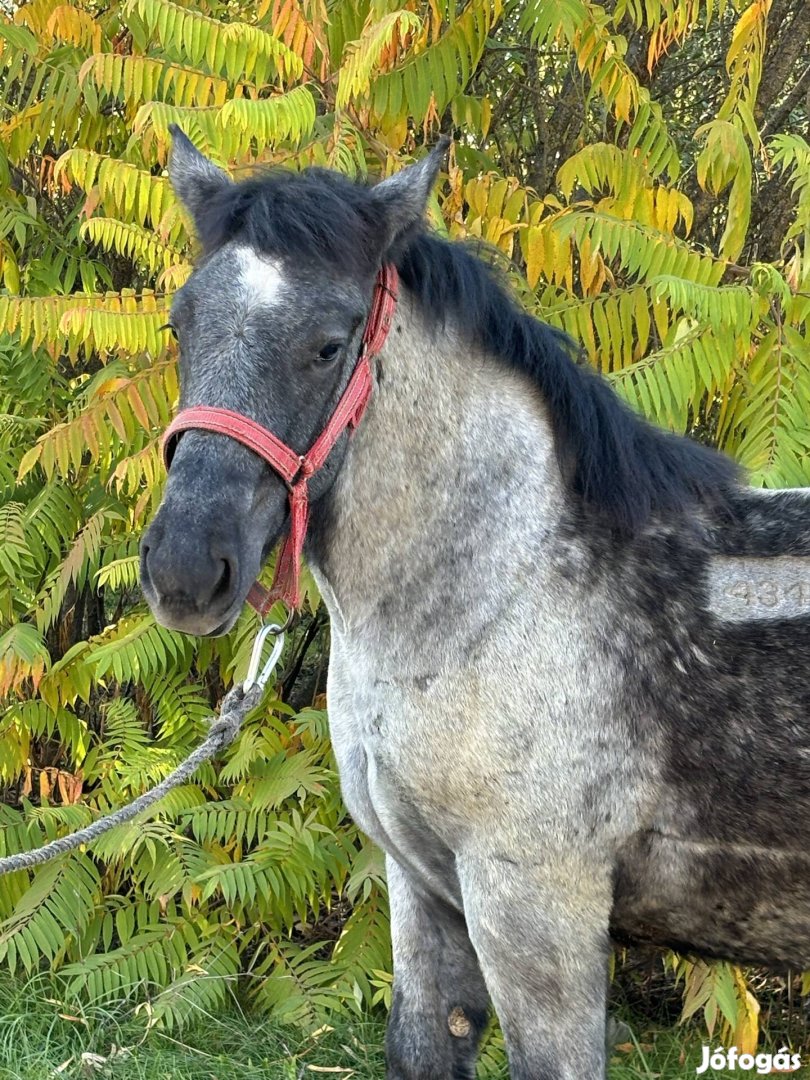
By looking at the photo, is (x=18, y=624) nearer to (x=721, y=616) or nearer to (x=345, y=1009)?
(x=345, y=1009)

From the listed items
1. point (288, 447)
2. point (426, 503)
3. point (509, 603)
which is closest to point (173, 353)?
point (426, 503)

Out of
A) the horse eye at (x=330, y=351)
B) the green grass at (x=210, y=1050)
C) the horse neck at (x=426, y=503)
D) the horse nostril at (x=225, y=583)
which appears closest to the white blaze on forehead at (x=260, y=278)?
the horse eye at (x=330, y=351)

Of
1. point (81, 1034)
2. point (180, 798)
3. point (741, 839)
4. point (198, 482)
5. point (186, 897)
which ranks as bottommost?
point (81, 1034)

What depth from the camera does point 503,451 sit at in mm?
3090

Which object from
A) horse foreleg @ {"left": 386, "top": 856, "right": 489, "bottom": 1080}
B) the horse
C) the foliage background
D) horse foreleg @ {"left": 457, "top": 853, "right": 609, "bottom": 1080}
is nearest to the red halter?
the horse

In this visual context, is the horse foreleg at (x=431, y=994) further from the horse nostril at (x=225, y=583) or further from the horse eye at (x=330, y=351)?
the horse eye at (x=330, y=351)

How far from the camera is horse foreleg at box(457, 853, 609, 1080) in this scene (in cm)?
280

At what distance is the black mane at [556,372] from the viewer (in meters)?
2.90

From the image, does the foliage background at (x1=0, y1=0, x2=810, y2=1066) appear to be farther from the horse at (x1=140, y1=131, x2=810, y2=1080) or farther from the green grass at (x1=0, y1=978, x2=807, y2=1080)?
the horse at (x1=140, y1=131, x2=810, y2=1080)

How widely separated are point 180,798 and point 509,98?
3.94m

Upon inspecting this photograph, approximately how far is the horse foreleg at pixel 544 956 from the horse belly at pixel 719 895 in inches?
7.2

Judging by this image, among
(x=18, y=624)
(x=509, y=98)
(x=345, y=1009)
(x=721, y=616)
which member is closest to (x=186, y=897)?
(x=345, y=1009)

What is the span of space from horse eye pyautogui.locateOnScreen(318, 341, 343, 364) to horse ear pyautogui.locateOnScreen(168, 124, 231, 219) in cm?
62

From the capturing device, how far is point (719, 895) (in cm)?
296
